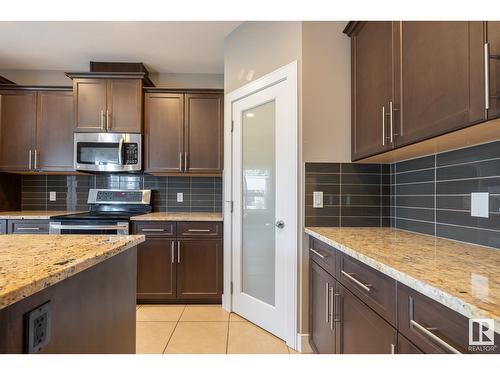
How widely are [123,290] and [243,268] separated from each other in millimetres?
1374

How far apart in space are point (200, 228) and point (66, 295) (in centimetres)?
201

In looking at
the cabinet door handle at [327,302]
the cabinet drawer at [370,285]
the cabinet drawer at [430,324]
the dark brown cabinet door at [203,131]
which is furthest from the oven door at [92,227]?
the cabinet drawer at [430,324]

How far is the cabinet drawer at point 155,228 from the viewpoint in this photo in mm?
2859

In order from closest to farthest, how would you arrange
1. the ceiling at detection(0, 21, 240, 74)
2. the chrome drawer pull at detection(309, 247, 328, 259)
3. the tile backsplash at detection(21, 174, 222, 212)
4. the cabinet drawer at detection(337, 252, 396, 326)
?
the cabinet drawer at detection(337, 252, 396, 326)
the chrome drawer pull at detection(309, 247, 328, 259)
the ceiling at detection(0, 21, 240, 74)
the tile backsplash at detection(21, 174, 222, 212)

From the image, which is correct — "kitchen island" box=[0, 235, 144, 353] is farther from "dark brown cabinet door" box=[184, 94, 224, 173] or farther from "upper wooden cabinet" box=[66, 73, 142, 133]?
"upper wooden cabinet" box=[66, 73, 142, 133]

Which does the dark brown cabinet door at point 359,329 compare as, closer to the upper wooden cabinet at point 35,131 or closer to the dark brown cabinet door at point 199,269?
the dark brown cabinet door at point 199,269

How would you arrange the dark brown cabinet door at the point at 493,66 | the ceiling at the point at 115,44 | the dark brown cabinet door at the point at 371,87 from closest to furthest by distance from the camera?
the dark brown cabinet door at the point at 493,66, the dark brown cabinet door at the point at 371,87, the ceiling at the point at 115,44

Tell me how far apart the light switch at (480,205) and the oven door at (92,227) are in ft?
8.75

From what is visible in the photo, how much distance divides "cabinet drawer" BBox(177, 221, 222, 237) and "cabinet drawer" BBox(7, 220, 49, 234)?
1354 mm

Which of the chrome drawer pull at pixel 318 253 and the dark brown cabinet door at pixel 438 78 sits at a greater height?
the dark brown cabinet door at pixel 438 78

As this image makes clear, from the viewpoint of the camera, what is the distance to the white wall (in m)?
3.55

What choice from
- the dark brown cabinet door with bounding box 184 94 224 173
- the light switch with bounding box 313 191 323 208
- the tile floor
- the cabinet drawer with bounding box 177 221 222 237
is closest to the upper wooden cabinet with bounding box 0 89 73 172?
the dark brown cabinet door with bounding box 184 94 224 173

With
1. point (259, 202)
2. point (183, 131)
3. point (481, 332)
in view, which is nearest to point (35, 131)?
point (183, 131)
